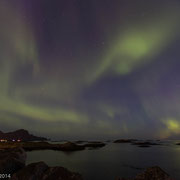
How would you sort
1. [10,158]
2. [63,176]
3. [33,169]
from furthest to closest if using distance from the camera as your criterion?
[10,158], [33,169], [63,176]

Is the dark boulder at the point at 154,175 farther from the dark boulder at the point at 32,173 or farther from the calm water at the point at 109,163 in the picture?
the calm water at the point at 109,163

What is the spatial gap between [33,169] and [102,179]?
10.4m

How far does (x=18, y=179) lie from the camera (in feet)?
48.6

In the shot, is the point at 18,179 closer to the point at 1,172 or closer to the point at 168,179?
the point at 1,172

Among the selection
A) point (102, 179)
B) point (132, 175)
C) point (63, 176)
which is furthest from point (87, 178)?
point (63, 176)

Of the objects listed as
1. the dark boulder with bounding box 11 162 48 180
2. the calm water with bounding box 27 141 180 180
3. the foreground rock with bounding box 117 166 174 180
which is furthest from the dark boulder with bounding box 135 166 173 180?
the calm water with bounding box 27 141 180 180

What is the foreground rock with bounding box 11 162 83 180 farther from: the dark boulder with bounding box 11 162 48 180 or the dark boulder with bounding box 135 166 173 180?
the dark boulder with bounding box 135 166 173 180

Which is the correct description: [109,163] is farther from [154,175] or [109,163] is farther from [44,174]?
[154,175]

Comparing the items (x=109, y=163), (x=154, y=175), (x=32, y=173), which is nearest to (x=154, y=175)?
(x=154, y=175)

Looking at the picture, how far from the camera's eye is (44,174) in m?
14.9

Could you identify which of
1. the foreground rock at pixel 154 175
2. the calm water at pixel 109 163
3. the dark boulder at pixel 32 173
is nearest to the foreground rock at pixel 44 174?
the dark boulder at pixel 32 173

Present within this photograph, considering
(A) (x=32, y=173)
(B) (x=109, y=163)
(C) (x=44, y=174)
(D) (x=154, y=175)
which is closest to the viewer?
(D) (x=154, y=175)

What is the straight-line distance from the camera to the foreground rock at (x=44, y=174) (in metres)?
14.2

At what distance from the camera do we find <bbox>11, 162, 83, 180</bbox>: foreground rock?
46.6 ft
